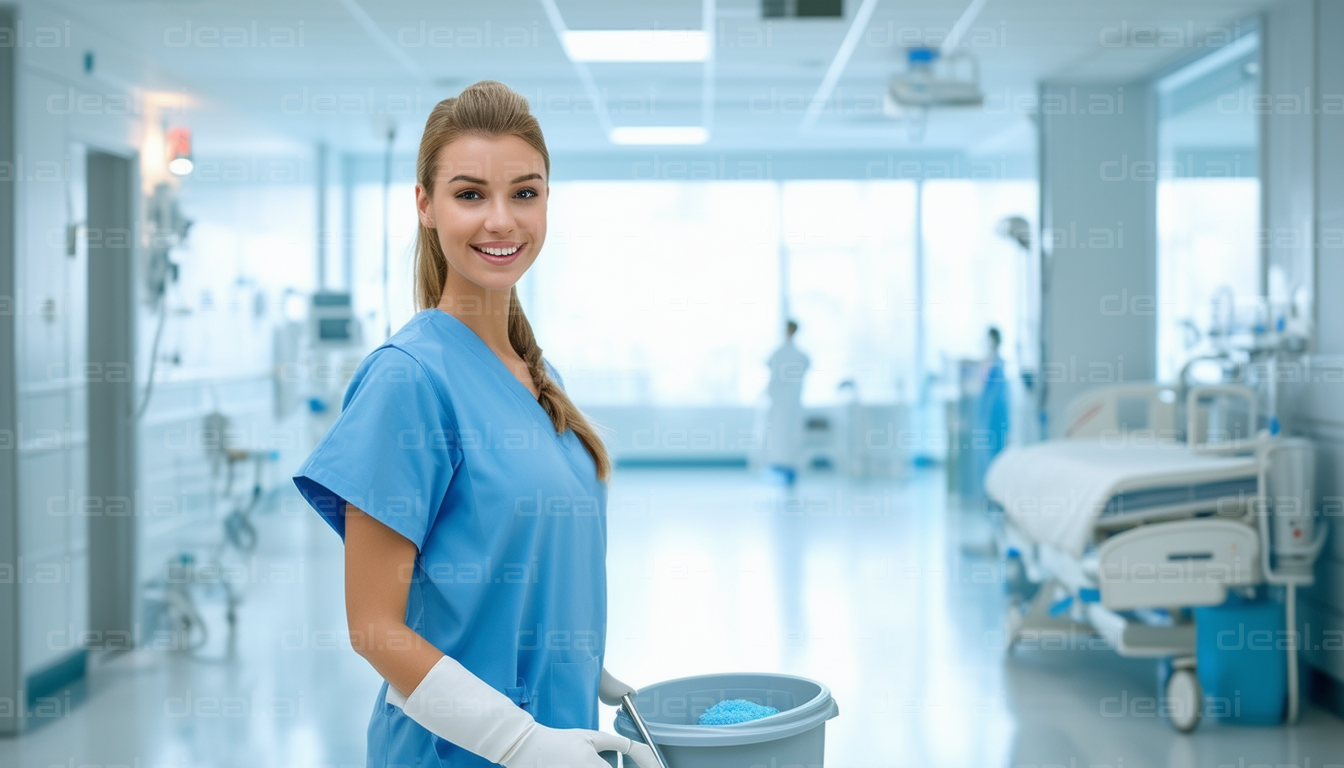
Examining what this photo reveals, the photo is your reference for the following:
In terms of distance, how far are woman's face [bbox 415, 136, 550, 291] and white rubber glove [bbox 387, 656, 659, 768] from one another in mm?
437

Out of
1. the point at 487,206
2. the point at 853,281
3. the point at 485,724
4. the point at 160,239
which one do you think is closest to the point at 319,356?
the point at 160,239

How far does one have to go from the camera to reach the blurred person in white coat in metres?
7.45

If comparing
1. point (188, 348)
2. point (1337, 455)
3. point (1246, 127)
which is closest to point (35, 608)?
point (188, 348)

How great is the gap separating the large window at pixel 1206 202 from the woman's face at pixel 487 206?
338cm

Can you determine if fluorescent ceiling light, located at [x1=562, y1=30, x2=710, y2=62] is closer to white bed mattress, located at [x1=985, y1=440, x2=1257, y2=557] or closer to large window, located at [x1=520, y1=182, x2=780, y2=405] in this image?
white bed mattress, located at [x1=985, y1=440, x2=1257, y2=557]

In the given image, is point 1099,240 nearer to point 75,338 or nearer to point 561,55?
point 561,55

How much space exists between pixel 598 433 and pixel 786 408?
6308 millimetres

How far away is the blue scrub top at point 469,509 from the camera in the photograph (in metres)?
1.03

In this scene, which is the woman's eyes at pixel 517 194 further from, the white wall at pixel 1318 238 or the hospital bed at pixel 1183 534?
the white wall at pixel 1318 238

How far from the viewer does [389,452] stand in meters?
1.03

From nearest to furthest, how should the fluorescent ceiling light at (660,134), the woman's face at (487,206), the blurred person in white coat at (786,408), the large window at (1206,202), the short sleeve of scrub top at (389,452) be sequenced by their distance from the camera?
the short sleeve of scrub top at (389,452), the woman's face at (487,206), the large window at (1206,202), the fluorescent ceiling light at (660,134), the blurred person in white coat at (786,408)

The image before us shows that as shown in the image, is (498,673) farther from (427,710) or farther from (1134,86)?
(1134,86)

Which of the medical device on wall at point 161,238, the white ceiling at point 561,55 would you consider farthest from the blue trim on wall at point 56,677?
the white ceiling at point 561,55

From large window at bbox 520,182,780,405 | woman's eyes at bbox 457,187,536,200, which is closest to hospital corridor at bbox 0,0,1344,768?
woman's eyes at bbox 457,187,536,200
